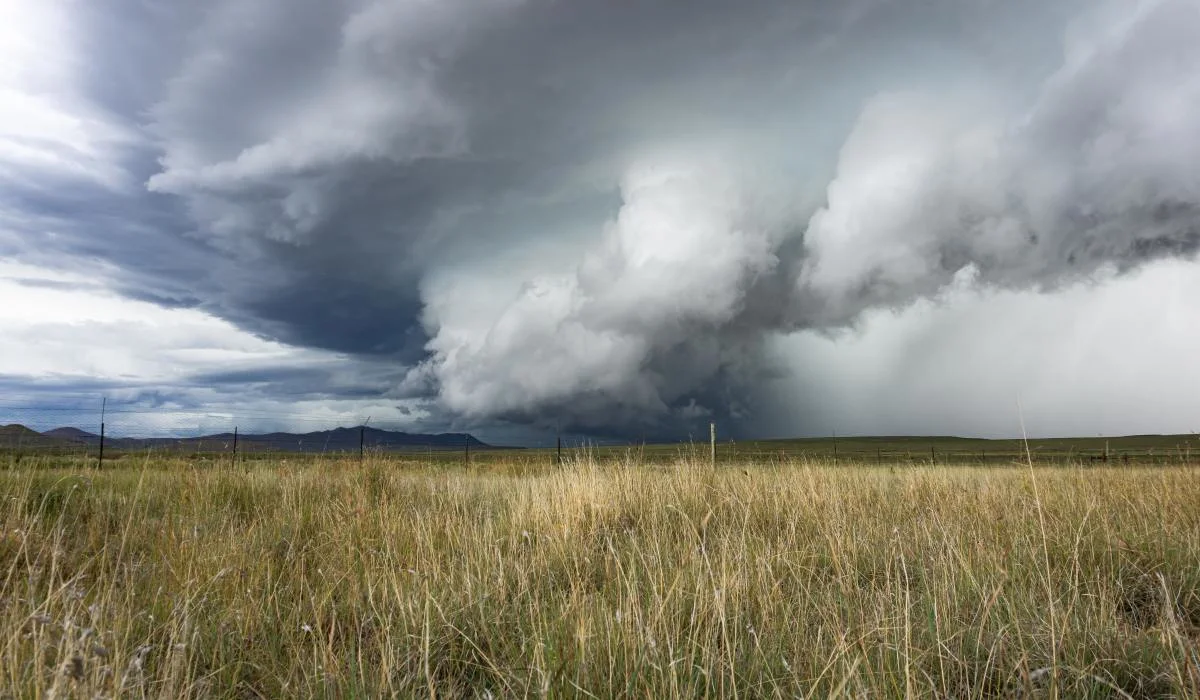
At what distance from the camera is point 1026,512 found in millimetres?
7488

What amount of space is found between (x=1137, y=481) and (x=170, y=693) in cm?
1331

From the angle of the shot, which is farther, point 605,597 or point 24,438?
point 24,438

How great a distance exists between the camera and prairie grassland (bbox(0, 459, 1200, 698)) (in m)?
2.93

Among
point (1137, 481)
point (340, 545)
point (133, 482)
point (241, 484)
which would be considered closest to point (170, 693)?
point (340, 545)

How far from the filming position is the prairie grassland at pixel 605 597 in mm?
2930

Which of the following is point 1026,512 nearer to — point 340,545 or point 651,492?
point 651,492

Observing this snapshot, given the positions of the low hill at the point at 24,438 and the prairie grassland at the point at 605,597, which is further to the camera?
the low hill at the point at 24,438

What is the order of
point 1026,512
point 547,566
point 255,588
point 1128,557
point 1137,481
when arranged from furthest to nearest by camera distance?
point 1137,481 < point 1026,512 < point 1128,557 < point 547,566 < point 255,588

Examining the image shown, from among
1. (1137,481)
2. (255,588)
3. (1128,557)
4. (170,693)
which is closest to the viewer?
(170,693)

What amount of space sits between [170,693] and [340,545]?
11.7 ft

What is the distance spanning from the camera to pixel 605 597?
14.6ft

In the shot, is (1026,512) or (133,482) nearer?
(1026,512)

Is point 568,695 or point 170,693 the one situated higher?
point 170,693

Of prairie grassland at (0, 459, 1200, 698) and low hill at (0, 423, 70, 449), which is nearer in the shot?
prairie grassland at (0, 459, 1200, 698)
